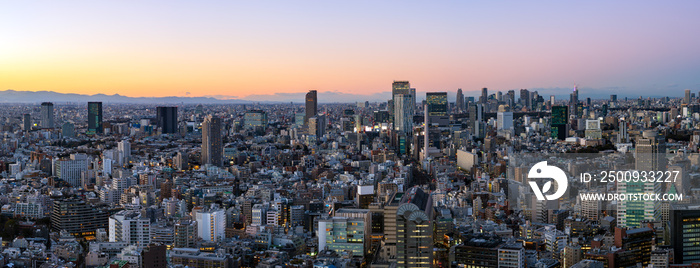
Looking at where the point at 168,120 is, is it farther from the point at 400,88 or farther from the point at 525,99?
the point at 525,99

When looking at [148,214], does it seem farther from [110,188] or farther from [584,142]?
[584,142]

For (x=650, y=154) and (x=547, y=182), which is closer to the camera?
(x=547, y=182)

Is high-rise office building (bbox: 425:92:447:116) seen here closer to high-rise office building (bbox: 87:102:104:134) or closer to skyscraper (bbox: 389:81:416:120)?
skyscraper (bbox: 389:81:416:120)

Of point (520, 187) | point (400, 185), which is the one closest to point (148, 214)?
point (400, 185)

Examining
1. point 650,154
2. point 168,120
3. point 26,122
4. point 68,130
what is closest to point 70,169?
point 68,130

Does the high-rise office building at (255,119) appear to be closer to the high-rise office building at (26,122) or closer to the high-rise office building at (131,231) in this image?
the high-rise office building at (26,122)

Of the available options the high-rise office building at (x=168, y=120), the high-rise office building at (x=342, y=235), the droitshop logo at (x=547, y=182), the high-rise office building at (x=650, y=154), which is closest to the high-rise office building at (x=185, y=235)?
the high-rise office building at (x=342, y=235)
